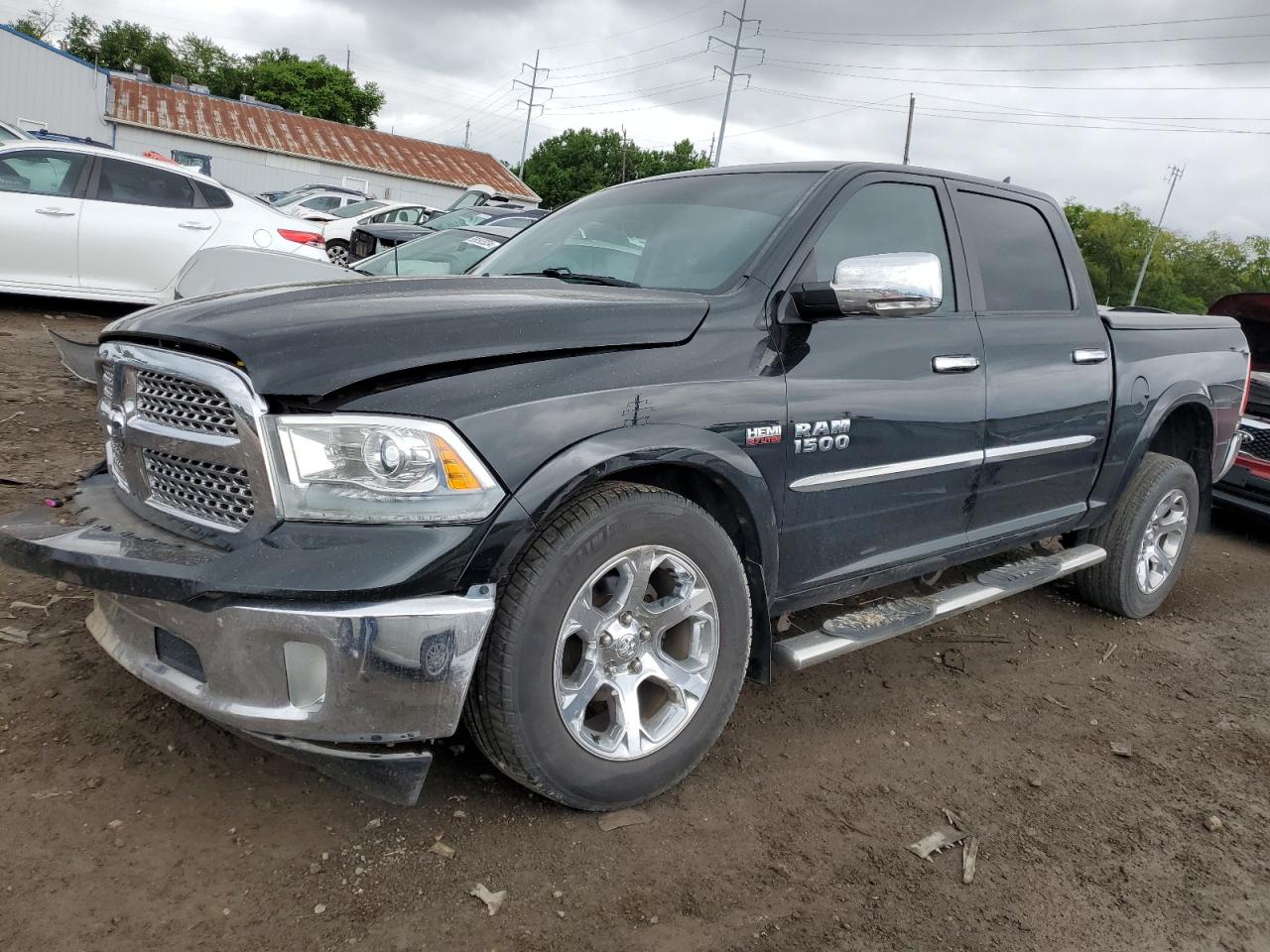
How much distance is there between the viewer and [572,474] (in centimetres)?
229

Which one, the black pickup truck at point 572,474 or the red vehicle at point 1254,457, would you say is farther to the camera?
the red vehicle at point 1254,457

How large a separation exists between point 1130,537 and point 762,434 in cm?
271

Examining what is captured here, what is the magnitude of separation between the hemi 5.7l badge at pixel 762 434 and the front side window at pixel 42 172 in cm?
768

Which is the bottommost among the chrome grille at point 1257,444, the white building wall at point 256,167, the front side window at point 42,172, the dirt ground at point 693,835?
the dirt ground at point 693,835

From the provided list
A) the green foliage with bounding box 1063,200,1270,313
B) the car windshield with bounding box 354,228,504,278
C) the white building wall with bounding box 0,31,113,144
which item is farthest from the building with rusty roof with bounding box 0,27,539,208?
the green foliage with bounding box 1063,200,1270,313

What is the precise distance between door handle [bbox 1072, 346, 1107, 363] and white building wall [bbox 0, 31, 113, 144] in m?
38.1

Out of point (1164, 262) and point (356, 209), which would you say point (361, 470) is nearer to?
point (356, 209)

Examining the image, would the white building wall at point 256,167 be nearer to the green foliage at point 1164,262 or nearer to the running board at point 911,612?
the running board at point 911,612

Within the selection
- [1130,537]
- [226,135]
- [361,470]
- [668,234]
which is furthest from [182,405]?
[226,135]

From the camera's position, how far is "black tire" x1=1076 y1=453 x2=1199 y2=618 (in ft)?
14.9

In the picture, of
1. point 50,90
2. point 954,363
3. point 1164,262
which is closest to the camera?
point 954,363

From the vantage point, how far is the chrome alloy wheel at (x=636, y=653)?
2.45 m

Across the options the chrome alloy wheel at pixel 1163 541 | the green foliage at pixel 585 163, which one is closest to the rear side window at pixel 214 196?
the chrome alloy wheel at pixel 1163 541

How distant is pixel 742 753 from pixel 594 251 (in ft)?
5.78
